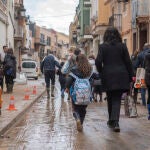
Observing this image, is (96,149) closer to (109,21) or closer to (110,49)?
(110,49)

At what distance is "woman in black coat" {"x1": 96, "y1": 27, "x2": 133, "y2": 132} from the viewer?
10430 millimetres

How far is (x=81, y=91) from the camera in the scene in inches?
422

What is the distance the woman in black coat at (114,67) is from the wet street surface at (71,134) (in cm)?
58

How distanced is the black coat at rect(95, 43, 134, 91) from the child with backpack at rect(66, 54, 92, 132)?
1.24 ft

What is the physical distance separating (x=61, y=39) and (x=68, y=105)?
13888cm

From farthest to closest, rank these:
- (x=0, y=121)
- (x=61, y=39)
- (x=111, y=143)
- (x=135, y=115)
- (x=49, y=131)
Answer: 1. (x=61, y=39)
2. (x=135, y=115)
3. (x=0, y=121)
4. (x=49, y=131)
5. (x=111, y=143)

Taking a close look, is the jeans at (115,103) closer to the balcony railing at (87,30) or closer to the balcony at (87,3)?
the balcony railing at (87,30)

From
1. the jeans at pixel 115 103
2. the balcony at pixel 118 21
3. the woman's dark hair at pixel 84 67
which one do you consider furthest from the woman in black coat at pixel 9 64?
the balcony at pixel 118 21

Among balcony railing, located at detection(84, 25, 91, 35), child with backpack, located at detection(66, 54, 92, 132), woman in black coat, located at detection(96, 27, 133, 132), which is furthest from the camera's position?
balcony railing, located at detection(84, 25, 91, 35)

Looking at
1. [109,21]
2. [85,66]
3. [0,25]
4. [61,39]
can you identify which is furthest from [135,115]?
[61,39]

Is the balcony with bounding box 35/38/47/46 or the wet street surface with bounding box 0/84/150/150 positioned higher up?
the balcony with bounding box 35/38/47/46

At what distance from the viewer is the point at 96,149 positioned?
8625 mm

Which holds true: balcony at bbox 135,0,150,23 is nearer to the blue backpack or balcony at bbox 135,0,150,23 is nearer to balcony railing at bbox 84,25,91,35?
the blue backpack

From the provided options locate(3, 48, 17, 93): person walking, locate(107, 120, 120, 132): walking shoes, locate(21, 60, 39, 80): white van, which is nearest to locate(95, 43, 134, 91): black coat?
locate(107, 120, 120, 132): walking shoes
